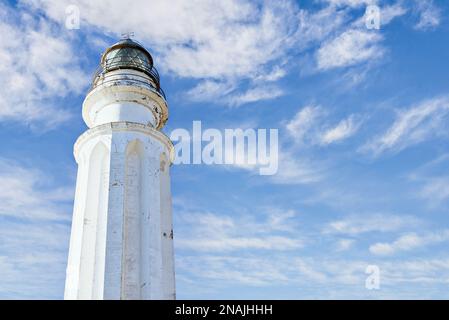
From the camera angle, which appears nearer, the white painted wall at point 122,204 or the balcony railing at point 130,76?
the white painted wall at point 122,204

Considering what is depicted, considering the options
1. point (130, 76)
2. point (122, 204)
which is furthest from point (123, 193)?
point (130, 76)

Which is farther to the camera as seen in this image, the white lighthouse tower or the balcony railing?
the balcony railing

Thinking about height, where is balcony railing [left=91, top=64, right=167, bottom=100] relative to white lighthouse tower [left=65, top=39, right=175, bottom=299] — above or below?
above

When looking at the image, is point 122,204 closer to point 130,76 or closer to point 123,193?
point 123,193

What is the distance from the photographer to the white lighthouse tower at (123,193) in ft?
47.6

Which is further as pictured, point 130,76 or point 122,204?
point 130,76

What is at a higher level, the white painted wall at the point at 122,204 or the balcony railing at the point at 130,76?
the balcony railing at the point at 130,76

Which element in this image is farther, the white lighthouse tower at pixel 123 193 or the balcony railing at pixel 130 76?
the balcony railing at pixel 130 76

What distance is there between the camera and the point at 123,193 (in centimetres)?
1555

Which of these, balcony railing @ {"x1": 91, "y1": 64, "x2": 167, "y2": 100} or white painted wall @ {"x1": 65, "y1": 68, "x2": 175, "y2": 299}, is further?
balcony railing @ {"x1": 91, "y1": 64, "x2": 167, "y2": 100}

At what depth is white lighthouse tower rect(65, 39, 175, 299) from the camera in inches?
572
